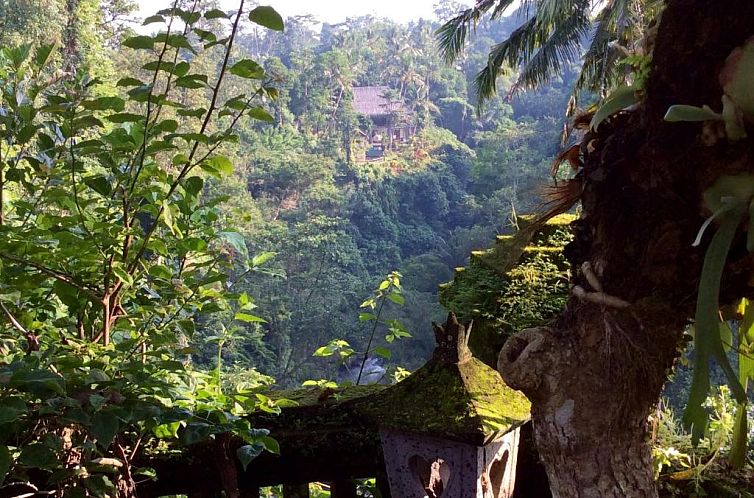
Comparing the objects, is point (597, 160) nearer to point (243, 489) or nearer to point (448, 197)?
point (243, 489)

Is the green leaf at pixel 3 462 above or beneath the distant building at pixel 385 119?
beneath

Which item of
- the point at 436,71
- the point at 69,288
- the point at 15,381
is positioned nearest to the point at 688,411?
the point at 15,381

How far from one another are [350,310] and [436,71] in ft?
39.0

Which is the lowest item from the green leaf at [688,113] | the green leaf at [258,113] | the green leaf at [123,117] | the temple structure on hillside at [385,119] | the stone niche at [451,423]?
the stone niche at [451,423]

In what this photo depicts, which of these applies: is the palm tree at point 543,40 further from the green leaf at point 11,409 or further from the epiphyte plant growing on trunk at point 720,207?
the green leaf at point 11,409

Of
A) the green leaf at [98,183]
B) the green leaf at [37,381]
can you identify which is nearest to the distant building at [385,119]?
the green leaf at [98,183]

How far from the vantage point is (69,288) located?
0.74 meters

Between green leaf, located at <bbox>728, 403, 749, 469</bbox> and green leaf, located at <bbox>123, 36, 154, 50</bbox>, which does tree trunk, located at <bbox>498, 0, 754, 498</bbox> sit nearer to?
green leaf, located at <bbox>728, 403, 749, 469</bbox>

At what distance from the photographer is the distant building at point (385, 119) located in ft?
64.2

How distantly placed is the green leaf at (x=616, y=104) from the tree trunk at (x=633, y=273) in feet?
0.04

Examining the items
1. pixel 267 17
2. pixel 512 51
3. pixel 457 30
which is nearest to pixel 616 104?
pixel 267 17

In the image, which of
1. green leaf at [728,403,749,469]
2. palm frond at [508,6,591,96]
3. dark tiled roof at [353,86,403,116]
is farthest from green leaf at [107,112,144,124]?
dark tiled roof at [353,86,403,116]

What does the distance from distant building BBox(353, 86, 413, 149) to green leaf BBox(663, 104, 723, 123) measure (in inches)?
751

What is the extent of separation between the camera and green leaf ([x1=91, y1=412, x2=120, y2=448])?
523 mm
